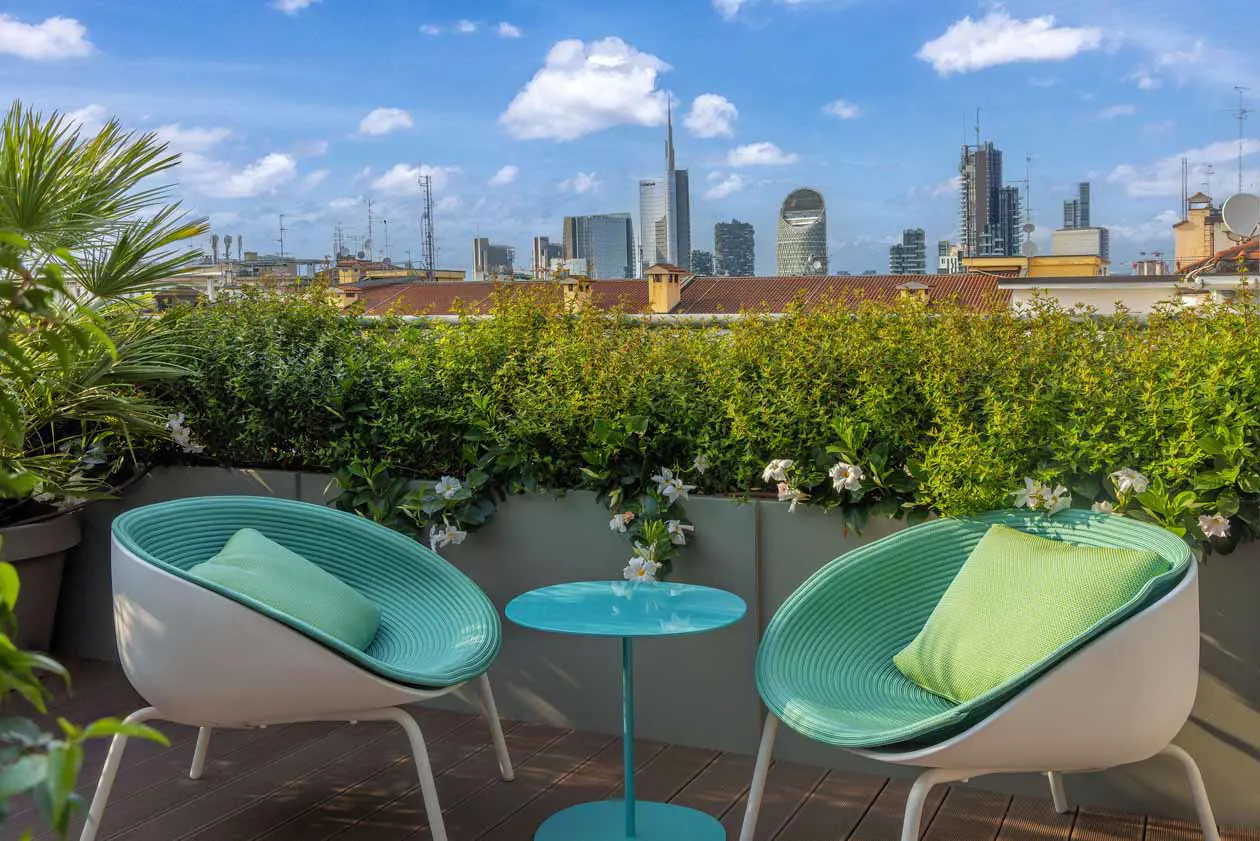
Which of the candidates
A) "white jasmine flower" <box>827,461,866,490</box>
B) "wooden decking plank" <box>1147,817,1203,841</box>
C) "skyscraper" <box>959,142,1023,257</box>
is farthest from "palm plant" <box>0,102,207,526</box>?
"skyscraper" <box>959,142,1023,257</box>

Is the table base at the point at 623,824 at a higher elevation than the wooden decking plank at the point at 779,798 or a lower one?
higher

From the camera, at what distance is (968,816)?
2.50 meters

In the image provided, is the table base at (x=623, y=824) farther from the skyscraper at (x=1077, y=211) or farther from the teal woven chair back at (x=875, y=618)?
the skyscraper at (x=1077, y=211)

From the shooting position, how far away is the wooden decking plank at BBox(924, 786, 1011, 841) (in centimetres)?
241

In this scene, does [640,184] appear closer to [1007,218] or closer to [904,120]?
[1007,218]

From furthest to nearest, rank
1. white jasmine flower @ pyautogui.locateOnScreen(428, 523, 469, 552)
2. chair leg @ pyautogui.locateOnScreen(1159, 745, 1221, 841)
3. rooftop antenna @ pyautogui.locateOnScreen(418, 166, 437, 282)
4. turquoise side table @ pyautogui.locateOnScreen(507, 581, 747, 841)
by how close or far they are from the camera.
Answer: rooftop antenna @ pyautogui.locateOnScreen(418, 166, 437, 282) → white jasmine flower @ pyautogui.locateOnScreen(428, 523, 469, 552) → turquoise side table @ pyautogui.locateOnScreen(507, 581, 747, 841) → chair leg @ pyautogui.locateOnScreen(1159, 745, 1221, 841)

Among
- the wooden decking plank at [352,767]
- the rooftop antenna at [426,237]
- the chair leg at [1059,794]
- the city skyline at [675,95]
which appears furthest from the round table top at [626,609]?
the city skyline at [675,95]

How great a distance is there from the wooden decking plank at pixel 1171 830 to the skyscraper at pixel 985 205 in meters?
34.7

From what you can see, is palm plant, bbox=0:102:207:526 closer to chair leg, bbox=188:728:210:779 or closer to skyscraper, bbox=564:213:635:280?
chair leg, bbox=188:728:210:779

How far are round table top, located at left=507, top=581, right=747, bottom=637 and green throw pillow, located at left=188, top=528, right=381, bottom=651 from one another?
373 millimetres

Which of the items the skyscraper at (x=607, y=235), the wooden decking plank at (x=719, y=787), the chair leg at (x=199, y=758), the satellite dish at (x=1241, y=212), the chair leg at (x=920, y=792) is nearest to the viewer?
the chair leg at (x=920, y=792)

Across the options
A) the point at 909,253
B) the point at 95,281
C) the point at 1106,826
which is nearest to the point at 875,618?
the point at 1106,826

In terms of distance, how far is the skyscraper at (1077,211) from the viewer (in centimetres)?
4012

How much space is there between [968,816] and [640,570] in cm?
94
